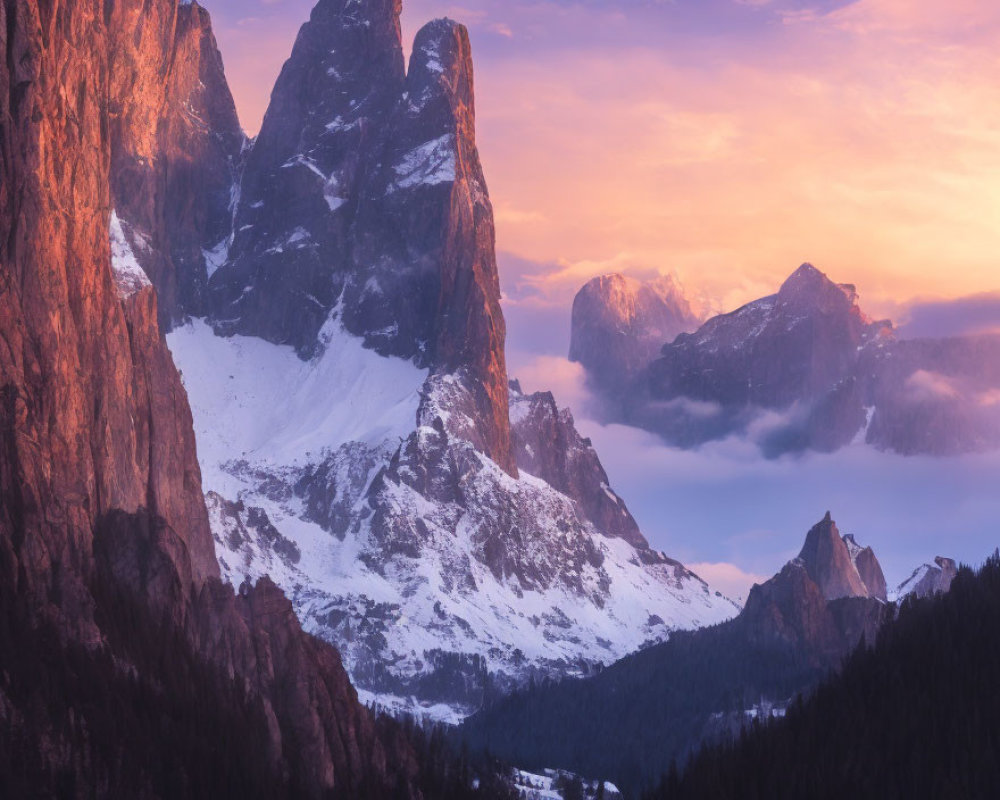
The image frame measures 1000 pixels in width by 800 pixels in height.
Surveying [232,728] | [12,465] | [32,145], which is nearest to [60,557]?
[12,465]

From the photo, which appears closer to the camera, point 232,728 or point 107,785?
point 107,785

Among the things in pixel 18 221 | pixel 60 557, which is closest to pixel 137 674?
pixel 60 557

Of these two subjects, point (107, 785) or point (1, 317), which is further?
point (1, 317)

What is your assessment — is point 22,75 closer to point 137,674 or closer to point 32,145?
point 32,145

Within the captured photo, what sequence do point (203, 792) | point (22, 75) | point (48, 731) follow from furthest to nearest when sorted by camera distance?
point (22, 75), point (203, 792), point (48, 731)

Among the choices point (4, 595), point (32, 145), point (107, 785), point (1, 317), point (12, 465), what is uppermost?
point (32, 145)

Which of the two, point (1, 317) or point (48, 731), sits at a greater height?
point (1, 317)

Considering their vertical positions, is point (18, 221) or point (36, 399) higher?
point (18, 221)

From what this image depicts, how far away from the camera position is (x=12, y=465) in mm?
187000

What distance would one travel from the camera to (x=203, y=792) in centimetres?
18312

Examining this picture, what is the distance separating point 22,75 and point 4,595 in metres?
47.0

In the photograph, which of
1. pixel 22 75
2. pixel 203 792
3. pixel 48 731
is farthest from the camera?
pixel 22 75

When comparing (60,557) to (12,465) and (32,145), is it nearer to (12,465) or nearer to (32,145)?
(12,465)

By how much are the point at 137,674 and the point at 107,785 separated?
19.0 meters
